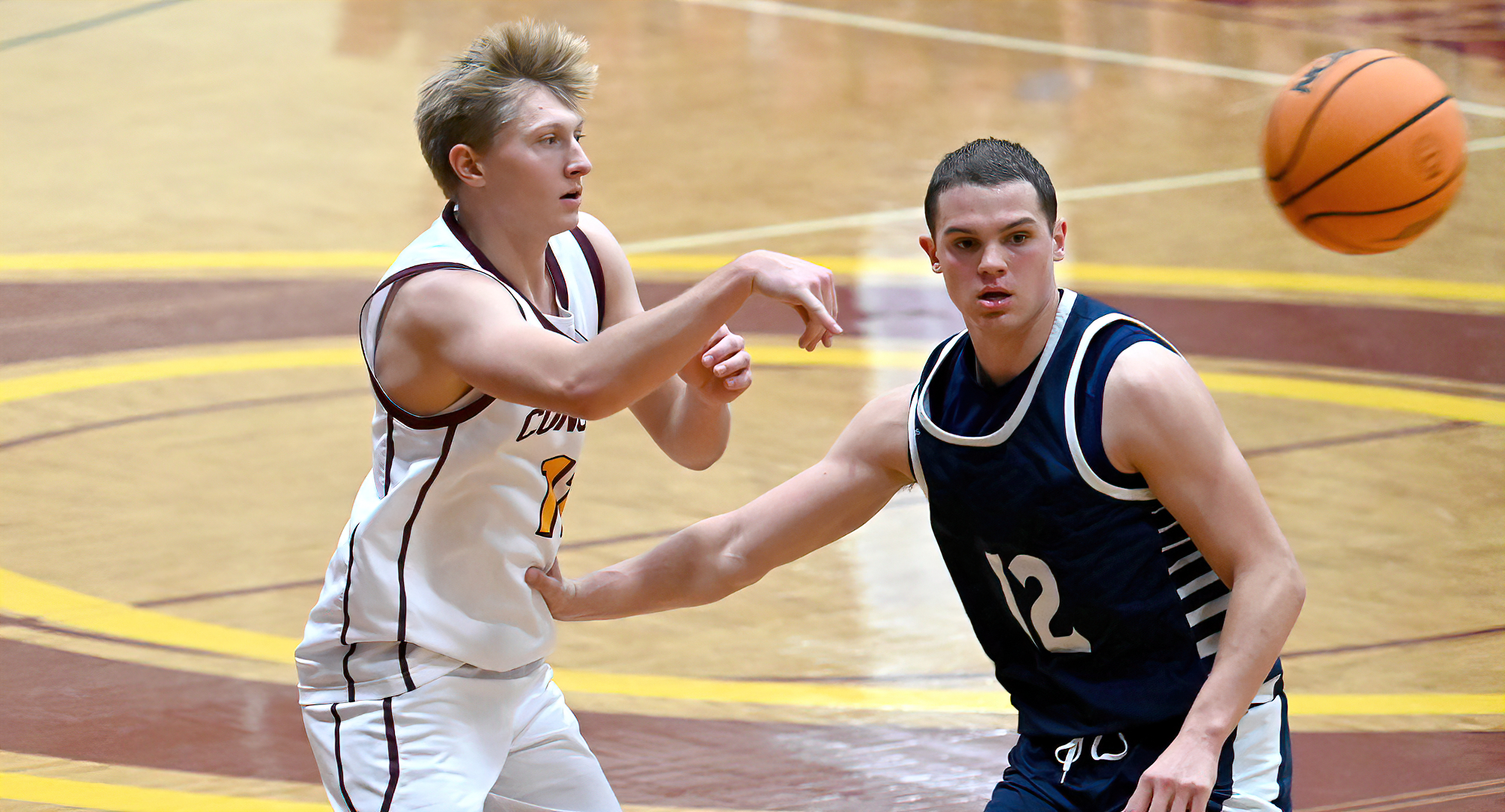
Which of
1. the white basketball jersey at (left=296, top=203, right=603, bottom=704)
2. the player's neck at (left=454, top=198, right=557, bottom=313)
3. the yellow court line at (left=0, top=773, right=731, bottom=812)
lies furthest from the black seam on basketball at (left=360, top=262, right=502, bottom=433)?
the yellow court line at (left=0, top=773, right=731, bottom=812)

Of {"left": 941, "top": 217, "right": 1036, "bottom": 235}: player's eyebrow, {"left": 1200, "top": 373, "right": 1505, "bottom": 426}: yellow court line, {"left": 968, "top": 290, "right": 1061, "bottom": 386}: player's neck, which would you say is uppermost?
{"left": 941, "top": 217, "right": 1036, "bottom": 235}: player's eyebrow

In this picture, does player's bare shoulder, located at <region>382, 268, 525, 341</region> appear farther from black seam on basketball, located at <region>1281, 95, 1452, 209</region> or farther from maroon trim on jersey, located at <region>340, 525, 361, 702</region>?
black seam on basketball, located at <region>1281, 95, 1452, 209</region>

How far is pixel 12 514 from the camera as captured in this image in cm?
580

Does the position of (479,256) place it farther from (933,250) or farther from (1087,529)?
(1087,529)

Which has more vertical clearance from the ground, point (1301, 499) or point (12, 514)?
point (1301, 499)

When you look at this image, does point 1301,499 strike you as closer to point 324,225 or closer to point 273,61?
point 324,225

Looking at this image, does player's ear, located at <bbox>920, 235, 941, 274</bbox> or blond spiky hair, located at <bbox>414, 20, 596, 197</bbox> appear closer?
blond spiky hair, located at <bbox>414, 20, 596, 197</bbox>

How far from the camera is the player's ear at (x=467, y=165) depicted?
300cm

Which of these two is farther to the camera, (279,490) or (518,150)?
(279,490)

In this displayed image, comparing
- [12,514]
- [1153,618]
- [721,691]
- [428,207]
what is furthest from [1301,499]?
[428,207]

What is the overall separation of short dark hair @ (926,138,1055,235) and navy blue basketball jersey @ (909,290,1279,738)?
0.76 ft

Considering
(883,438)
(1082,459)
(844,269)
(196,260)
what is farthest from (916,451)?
(196,260)

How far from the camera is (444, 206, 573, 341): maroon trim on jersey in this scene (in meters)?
3.01

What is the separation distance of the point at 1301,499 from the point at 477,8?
9.12 meters
